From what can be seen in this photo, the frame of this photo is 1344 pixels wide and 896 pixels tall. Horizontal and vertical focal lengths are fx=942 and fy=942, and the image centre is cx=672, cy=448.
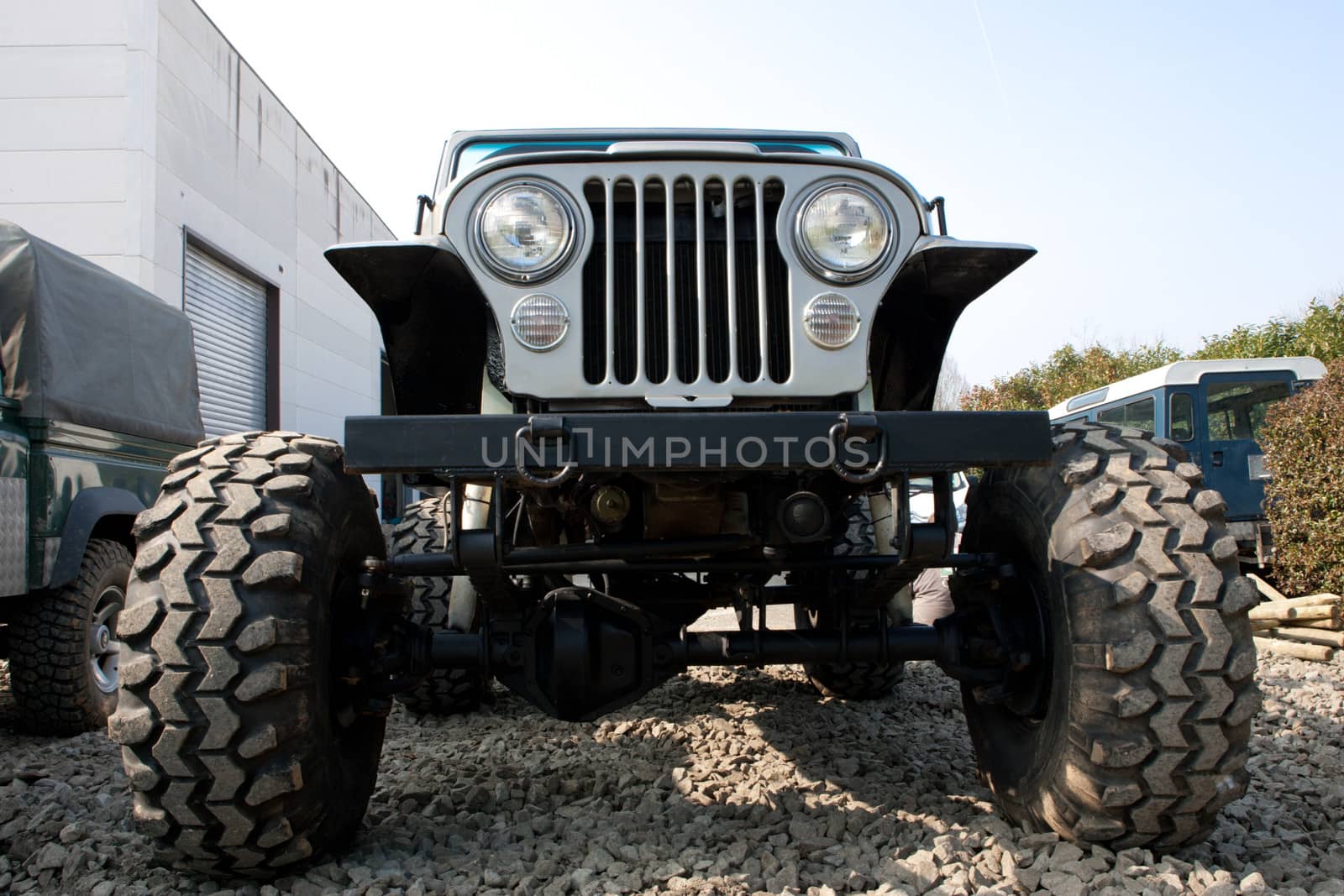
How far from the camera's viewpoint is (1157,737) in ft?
7.14

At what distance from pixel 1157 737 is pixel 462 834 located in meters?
Result: 1.89

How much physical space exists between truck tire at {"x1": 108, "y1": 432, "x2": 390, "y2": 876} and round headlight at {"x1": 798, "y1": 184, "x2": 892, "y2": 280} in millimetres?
1451

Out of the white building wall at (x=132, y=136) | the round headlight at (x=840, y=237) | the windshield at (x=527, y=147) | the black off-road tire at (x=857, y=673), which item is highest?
the white building wall at (x=132, y=136)

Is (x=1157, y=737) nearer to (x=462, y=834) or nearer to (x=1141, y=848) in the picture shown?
(x=1141, y=848)

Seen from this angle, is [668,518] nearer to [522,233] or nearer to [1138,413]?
[522,233]

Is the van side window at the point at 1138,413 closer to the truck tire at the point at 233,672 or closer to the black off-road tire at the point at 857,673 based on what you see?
the black off-road tire at the point at 857,673

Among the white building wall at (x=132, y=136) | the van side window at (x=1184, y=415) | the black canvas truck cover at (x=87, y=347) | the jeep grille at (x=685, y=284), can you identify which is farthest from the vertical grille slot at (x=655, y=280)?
the van side window at (x=1184, y=415)

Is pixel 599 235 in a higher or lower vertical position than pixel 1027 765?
higher

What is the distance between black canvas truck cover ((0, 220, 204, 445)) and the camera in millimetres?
4316

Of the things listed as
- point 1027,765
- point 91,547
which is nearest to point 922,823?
point 1027,765

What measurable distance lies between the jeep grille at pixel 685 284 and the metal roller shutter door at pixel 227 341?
825 centimetres

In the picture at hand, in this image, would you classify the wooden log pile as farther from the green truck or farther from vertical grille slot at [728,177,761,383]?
the green truck

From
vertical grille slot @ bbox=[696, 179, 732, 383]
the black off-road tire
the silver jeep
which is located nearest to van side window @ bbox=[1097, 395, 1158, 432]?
the black off-road tire

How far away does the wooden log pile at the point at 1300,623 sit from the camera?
6516 mm
